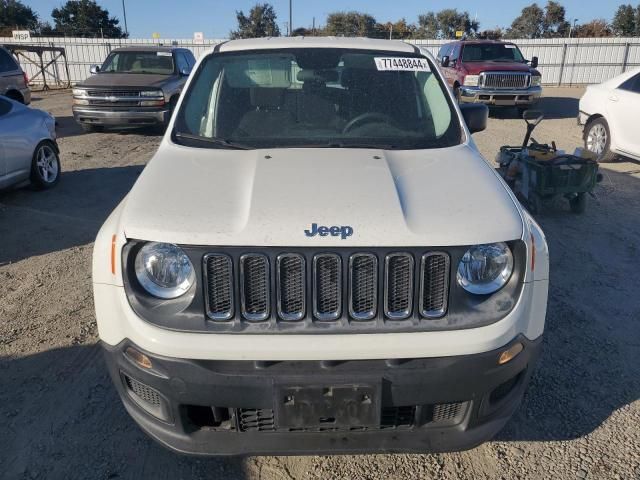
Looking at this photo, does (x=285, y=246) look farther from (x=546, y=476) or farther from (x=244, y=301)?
(x=546, y=476)

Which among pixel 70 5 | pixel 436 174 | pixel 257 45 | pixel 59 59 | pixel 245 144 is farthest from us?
pixel 70 5

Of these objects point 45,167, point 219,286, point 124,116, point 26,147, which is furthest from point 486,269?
point 124,116

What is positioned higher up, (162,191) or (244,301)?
(162,191)

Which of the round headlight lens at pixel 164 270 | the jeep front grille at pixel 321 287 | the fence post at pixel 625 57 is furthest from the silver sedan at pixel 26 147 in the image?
the fence post at pixel 625 57

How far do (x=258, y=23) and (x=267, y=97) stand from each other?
54649 millimetres

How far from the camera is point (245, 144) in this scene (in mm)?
3146

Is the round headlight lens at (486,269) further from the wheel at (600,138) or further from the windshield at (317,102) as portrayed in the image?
the wheel at (600,138)

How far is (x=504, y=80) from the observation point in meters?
14.2

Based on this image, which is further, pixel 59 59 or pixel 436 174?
pixel 59 59

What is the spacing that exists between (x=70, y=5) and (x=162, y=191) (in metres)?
61.8

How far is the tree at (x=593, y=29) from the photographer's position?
5348 centimetres

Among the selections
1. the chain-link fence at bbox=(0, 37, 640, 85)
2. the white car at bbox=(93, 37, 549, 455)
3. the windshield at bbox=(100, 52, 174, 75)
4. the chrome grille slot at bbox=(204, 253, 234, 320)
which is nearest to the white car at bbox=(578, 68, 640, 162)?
the white car at bbox=(93, 37, 549, 455)

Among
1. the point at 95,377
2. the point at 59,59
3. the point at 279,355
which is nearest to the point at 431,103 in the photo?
the point at 279,355

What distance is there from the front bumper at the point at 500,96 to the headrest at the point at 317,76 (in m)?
11.5
